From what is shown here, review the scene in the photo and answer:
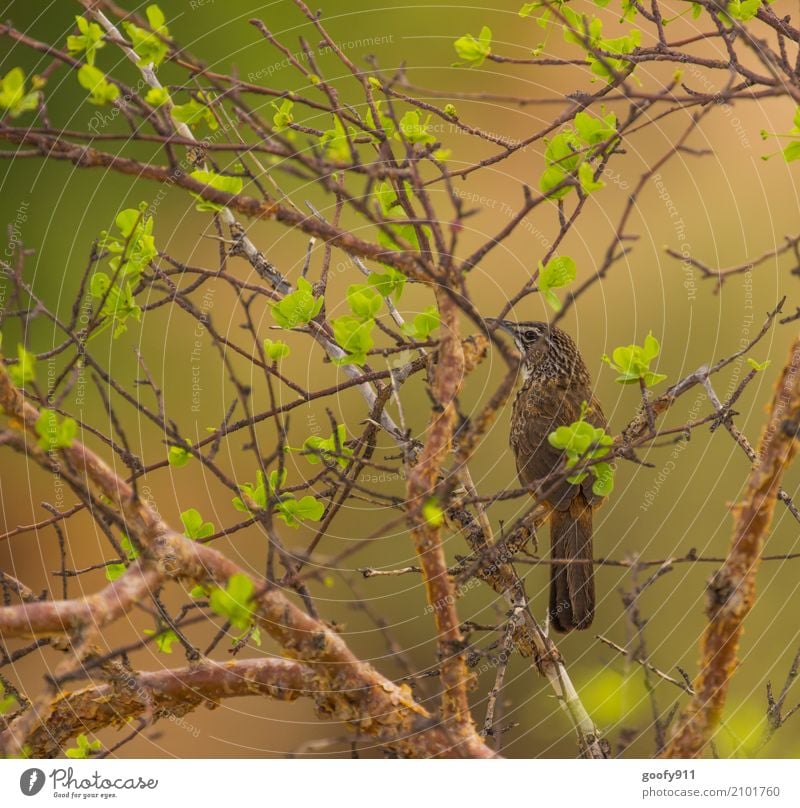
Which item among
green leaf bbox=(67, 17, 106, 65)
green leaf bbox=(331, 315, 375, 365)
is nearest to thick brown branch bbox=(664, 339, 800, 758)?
green leaf bbox=(331, 315, 375, 365)

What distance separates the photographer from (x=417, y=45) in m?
2.86

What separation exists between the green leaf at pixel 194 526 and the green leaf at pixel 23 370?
1.76 ft

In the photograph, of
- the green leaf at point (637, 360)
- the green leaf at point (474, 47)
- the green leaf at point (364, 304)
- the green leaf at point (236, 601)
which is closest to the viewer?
Answer: the green leaf at point (236, 601)

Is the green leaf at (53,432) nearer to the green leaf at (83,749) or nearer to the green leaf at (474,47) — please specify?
the green leaf at (83,749)

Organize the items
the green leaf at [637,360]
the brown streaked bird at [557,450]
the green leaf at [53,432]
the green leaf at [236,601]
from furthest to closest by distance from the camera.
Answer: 1. the brown streaked bird at [557,450]
2. the green leaf at [637,360]
3. the green leaf at [53,432]
4. the green leaf at [236,601]

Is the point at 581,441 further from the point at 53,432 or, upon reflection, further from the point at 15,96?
the point at 15,96

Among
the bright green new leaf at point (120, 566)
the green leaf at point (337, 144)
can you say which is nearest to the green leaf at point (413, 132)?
the green leaf at point (337, 144)

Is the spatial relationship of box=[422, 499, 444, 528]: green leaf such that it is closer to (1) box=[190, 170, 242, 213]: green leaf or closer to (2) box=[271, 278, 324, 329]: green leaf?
(2) box=[271, 278, 324, 329]: green leaf

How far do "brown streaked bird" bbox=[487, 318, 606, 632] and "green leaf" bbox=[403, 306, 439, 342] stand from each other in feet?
3.14

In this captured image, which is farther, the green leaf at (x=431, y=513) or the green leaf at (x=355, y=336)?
the green leaf at (x=355, y=336)

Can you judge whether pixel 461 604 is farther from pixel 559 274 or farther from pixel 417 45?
pixel 417 45

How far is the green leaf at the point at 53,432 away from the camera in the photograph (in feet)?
6.25

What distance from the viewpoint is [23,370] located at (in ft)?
7.02

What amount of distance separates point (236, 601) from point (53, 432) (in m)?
0.52
